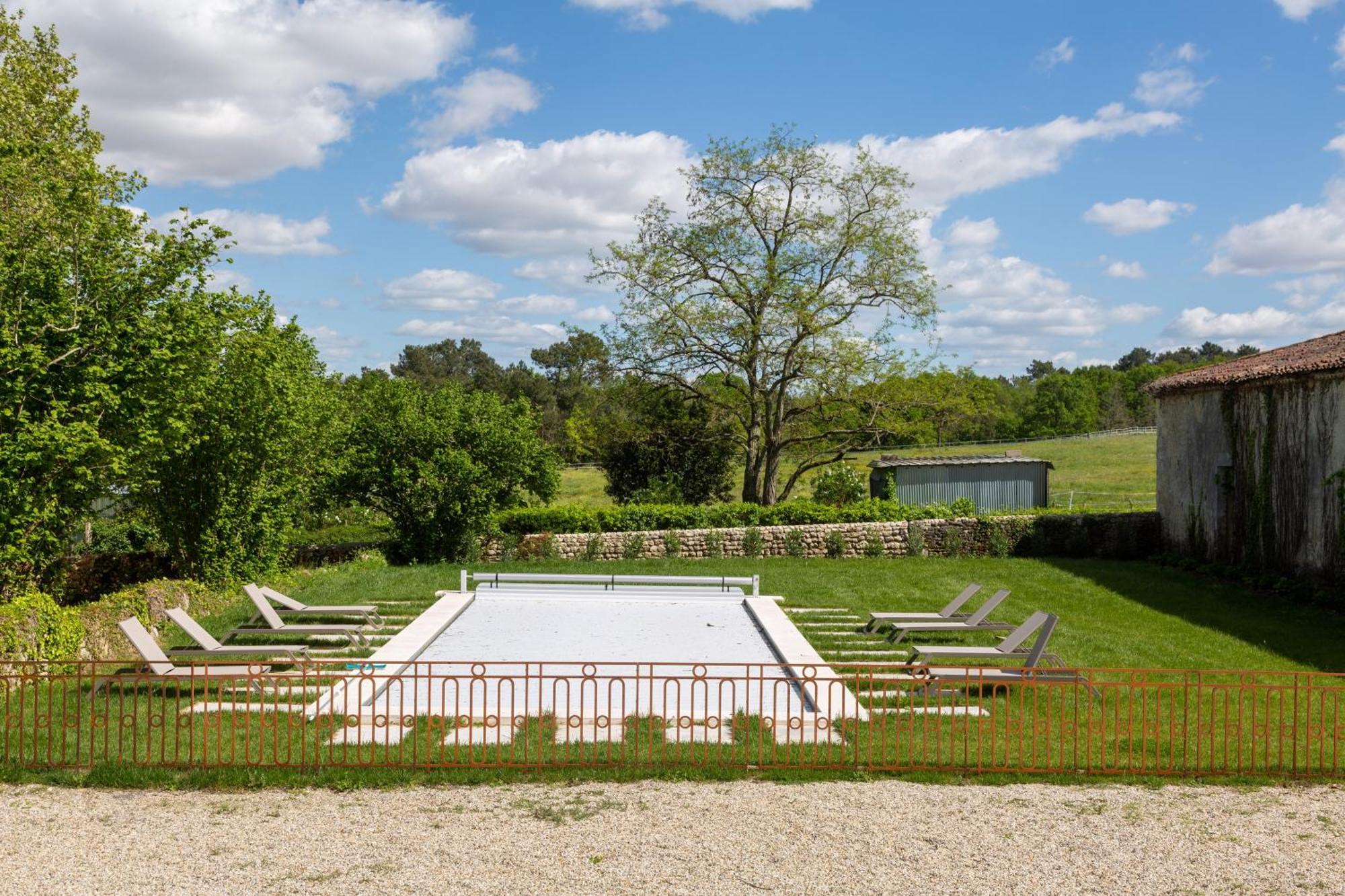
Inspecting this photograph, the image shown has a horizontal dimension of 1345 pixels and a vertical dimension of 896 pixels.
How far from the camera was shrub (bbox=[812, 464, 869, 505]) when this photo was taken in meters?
28.0

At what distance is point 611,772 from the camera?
788 cm

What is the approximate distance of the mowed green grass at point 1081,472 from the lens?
127 ft

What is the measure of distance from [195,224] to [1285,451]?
58.3ft

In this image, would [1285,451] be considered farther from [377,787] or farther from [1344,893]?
[377,787]

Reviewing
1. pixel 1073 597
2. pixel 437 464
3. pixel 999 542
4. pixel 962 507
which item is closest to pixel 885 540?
pixel 999 542

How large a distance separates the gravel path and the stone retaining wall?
1483cm

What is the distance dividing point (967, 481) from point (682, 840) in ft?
76.6

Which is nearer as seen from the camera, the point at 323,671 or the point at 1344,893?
the point at 1344,893

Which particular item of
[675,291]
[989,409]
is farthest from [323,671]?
[989,409]

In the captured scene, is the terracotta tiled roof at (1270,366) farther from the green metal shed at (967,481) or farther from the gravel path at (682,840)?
the gravel path at (682,840)

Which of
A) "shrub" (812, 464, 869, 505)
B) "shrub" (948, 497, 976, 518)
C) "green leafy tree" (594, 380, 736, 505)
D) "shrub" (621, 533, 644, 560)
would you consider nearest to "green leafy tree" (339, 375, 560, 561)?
"shrub" (621, 533, 644, 560)

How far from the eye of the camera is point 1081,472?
2012 inches

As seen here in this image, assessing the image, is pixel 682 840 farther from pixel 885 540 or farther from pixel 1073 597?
pixel 885 540

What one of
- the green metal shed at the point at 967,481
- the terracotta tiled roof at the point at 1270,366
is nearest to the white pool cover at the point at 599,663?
the terracotta tiled roof at the point at 1270,366
